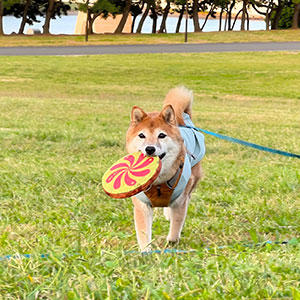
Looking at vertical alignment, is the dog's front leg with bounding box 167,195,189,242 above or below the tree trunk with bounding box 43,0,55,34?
below

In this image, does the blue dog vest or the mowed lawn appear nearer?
the mowed lawn

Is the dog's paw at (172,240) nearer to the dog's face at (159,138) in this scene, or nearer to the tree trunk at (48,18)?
the dog's face at (159,138)

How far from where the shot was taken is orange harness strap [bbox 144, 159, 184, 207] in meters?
4.10

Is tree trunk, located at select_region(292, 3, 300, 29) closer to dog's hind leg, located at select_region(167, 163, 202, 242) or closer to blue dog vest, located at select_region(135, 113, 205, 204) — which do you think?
blue dog vest, located at select_region(135, 113, 205, 204)

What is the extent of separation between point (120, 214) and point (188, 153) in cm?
104

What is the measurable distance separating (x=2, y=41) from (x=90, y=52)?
12409 mm

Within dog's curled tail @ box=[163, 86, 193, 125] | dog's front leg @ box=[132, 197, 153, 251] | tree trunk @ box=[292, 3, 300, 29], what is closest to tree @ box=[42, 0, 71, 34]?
tree trunk @ box=[292, 3, 300, 29]

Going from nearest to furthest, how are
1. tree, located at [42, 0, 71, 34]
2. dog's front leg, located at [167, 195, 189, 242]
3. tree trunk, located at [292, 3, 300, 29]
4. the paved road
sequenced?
dog's front leg, located at [167, 195, 189, 242]
the paved road
tree, located at [42, 0, 71, 34]
tree trunk, located at [292, 3, 300, 29]

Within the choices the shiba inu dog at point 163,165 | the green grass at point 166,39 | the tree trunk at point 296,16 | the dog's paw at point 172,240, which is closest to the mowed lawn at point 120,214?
the dog's paw at point 172,240

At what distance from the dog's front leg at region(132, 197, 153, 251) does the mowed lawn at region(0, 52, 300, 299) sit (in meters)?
0.11

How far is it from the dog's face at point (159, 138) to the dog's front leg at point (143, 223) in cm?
23

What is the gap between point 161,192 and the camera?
4105 mm

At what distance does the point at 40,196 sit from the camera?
19.3ft

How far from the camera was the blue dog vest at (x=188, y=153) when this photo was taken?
418 cm
